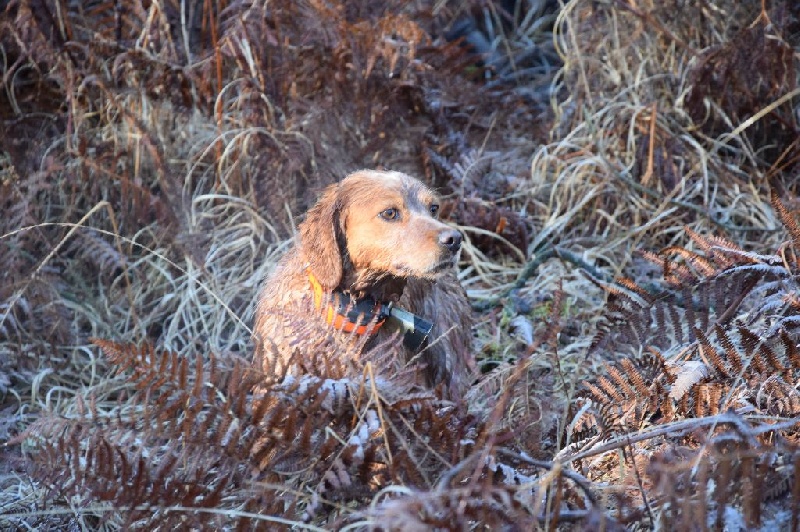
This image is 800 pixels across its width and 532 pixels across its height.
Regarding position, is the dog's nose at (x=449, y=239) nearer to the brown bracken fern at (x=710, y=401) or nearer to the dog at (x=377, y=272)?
the dog at (x=377, y=272)

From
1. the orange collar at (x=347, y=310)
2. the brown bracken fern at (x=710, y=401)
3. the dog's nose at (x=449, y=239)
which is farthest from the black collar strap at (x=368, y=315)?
the brown bracken fern at (x=710, y=401)

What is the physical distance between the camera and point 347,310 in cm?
368

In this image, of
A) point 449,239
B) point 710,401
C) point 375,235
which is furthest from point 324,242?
point 710,401

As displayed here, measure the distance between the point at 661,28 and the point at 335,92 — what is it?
204 cm

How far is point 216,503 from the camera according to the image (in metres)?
2.46

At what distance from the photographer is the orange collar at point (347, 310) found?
361 cm

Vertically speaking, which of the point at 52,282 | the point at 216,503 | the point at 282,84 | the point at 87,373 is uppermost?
the point at 282,84

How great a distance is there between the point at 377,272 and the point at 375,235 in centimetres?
16

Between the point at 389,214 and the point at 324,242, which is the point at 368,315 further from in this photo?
the point at 389,214

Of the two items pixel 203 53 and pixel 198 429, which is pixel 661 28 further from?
pixel 198 429

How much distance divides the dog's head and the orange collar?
0.05 meters

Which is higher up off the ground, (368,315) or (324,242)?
(324,242)

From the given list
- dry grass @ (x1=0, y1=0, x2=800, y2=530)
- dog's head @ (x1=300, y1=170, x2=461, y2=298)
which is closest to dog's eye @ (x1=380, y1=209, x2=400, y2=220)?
dog's head @ (x1=300, y1=170, x2=461, y2=298)

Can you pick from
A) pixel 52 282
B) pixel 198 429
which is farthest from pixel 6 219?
pixel 198 429
